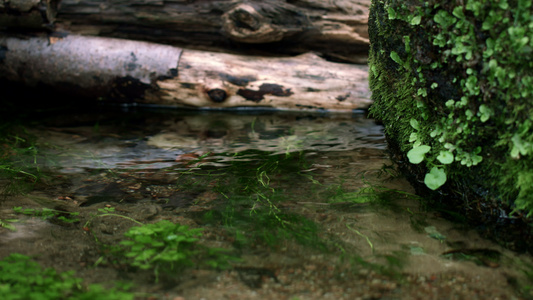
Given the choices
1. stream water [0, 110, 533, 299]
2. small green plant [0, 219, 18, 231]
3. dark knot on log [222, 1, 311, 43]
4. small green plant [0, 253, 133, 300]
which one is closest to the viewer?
small green plant [0, 253, 133, 300]

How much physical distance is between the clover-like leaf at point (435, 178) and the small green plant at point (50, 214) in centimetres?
202

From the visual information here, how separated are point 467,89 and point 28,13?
4433 mm

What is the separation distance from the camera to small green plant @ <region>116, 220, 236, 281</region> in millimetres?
1904

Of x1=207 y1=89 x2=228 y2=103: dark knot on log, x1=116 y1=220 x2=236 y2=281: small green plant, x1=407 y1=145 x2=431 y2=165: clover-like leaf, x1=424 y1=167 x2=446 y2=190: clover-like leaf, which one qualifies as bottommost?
x1=116 y1=220 x2=236 y2=281: small green plant

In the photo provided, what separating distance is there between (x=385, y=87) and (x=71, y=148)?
2789 millimetres

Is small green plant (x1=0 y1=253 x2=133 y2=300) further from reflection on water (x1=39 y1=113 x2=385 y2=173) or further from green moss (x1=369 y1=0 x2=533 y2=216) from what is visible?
green moss (x1=369 y1=0 x2=533 y2=216)

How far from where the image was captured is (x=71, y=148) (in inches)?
148

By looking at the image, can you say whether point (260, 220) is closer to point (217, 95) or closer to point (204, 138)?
point (204, 138)

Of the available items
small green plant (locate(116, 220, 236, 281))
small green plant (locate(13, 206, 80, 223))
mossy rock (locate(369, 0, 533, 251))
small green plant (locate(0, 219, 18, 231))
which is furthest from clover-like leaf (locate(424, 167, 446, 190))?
small green plant (locate(0, 219, 18, 231))

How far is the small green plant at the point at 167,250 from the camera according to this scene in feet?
6.25

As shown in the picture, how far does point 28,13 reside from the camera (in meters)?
4.44

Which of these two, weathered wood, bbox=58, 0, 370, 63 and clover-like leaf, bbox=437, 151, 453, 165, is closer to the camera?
clover-like leaf, bbox=437, 151, 453, 165

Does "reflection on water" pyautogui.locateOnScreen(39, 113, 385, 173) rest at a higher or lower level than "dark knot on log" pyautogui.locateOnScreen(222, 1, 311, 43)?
lower

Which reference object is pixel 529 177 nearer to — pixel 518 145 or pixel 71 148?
pixel 518 145
